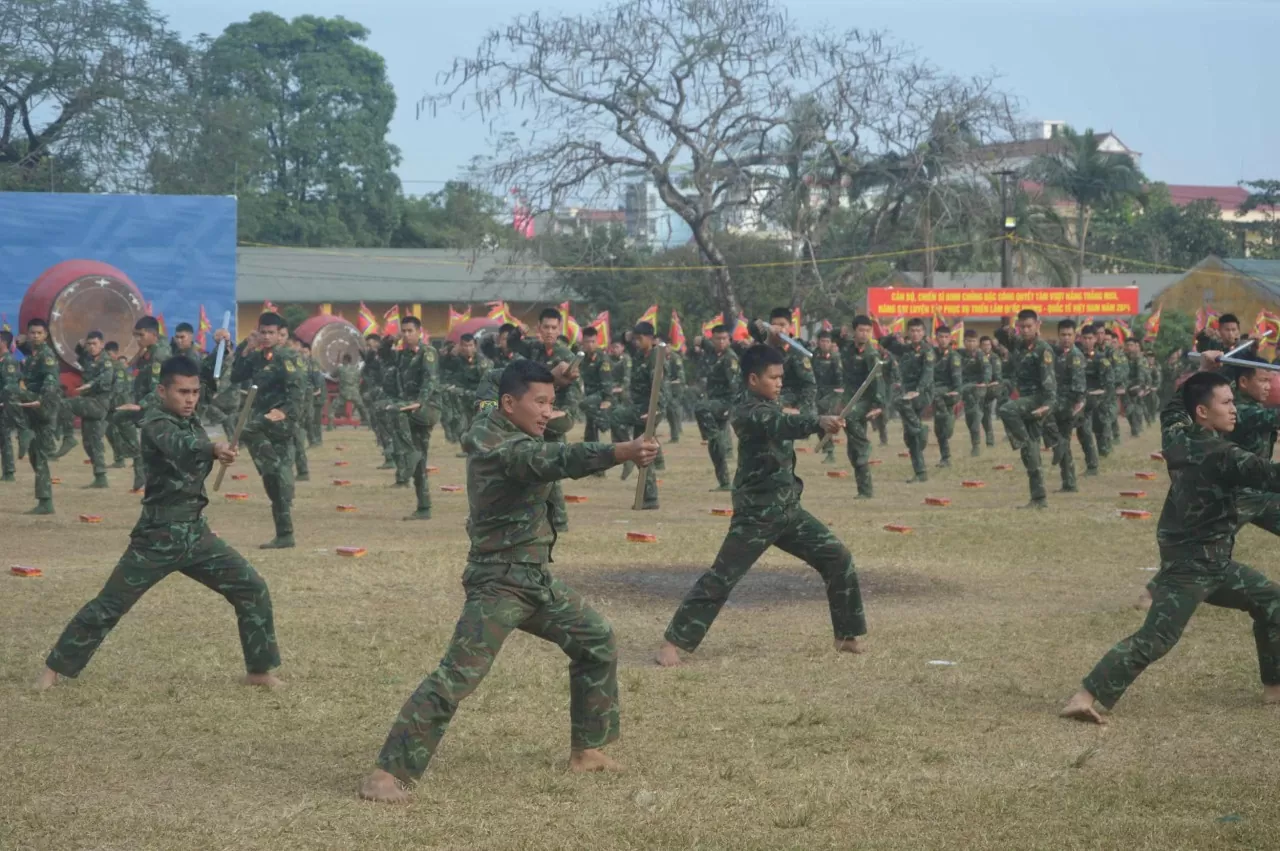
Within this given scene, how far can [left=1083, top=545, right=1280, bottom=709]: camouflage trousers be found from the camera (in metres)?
7.65

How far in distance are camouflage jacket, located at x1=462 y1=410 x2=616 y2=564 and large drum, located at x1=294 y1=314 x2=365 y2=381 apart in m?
34.4

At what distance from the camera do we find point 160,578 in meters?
8.45

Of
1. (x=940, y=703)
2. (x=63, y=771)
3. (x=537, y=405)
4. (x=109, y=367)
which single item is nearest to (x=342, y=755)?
(x=63, y=771)

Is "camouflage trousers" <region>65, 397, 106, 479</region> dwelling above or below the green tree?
below

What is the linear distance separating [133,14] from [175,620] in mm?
46683

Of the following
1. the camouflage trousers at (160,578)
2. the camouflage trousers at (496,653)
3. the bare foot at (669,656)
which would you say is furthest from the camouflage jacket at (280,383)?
the camouflage trousers at (496,653)

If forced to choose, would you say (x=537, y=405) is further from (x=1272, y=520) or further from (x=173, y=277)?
(x=173, y=277)

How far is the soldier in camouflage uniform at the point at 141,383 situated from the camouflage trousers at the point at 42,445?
2.70 ft

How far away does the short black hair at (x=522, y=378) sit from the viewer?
654 cm

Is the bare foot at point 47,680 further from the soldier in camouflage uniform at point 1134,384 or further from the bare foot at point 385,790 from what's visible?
the soldier in camouflage uniform at point 1134,384

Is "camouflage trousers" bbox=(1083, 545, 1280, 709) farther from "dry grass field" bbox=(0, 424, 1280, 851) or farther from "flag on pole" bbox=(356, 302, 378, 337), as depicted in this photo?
"flag on pole" bbox=(356, 302, 378, 337)

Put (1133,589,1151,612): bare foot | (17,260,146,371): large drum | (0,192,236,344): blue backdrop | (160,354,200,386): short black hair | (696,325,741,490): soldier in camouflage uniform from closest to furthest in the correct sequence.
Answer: (160,354,200,386): short black hair
(1133,589,1151,612): bare foot
(696,325,741,490): soldier in camouflage uniform
(17,260,146,371): large drum
(0,192,236,344): blue backdrop

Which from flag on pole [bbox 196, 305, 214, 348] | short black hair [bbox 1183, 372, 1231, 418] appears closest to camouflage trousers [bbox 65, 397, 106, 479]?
flag on pole [bbox 196, 305, 214, 348]

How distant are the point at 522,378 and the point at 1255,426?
5.07 metres
